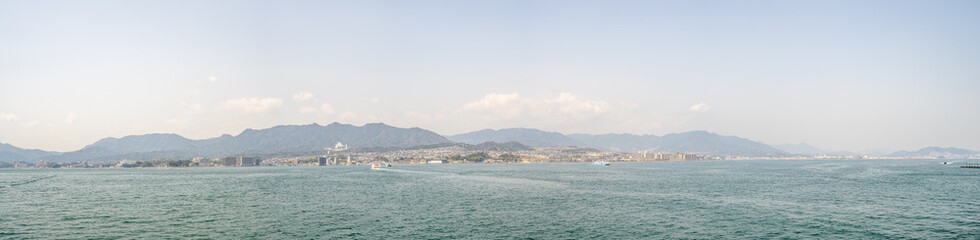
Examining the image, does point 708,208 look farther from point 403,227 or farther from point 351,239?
point 351,239

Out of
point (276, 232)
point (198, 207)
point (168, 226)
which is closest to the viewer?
point (276, 232)

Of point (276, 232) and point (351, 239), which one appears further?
point (276, 232)

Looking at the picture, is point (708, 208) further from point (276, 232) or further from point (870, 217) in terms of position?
point (276, 232)

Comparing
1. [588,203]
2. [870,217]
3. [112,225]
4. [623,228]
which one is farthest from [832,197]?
[112,225]

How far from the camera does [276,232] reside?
125ft

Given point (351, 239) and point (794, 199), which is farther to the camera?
point (794, 199)

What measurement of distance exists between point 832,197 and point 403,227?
5092cm

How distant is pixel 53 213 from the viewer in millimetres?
49438

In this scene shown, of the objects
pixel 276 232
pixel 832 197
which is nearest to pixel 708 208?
pixel 832 197

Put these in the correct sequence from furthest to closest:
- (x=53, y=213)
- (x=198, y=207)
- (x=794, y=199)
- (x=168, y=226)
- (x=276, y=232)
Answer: (x=794, y=199) < (x=198, y=207) < (x=53, y=213) < (x=168, y=226) < (x=276, y=232)

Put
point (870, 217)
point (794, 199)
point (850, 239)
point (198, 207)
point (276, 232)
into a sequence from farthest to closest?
point (794, 199), point (198, 207), point (870, 217), point (276, 232), point (850, 239)

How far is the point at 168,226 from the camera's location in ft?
136

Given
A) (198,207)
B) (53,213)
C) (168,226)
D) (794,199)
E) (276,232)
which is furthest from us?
(794,199)

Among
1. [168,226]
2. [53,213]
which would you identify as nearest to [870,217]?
[168,226]
